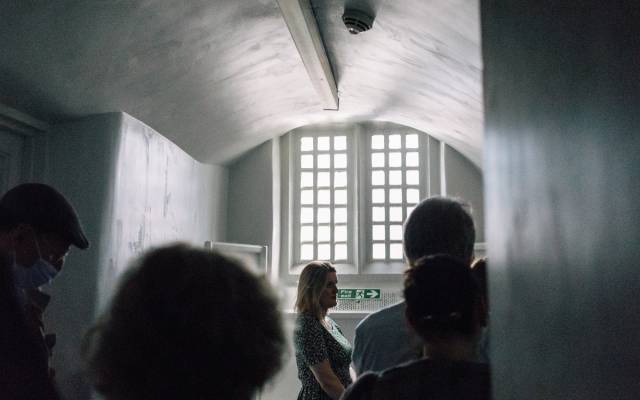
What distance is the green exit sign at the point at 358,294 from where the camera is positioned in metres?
7.04

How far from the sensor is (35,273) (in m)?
2.11

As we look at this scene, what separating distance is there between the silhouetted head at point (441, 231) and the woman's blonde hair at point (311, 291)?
152cm

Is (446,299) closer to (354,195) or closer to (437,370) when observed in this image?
(437,370)

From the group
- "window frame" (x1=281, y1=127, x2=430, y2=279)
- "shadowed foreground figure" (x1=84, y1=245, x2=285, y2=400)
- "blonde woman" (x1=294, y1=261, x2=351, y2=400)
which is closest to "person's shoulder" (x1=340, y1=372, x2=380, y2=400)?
"shadowed foreground figure" (x1=84, y1=245, x2=285, y2=400)

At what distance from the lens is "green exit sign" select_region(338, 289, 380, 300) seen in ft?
23.1

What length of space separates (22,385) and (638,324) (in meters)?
1.06

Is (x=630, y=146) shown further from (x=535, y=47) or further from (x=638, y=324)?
(x=535, y=47)

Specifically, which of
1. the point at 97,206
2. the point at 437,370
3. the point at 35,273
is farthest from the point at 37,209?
the point at 97,206

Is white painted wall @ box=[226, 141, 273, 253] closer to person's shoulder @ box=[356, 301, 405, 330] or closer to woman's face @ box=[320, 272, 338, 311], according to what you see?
woman's face @ box=[320, 272, 338, 311]

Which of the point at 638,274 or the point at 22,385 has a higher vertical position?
the point at 638,274

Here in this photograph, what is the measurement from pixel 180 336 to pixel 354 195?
656 cm

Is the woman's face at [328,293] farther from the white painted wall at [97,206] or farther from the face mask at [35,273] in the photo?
the face mask at [35,273]

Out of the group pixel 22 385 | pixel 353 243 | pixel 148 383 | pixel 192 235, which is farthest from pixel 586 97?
pixel 353 243

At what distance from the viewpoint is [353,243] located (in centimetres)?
736
